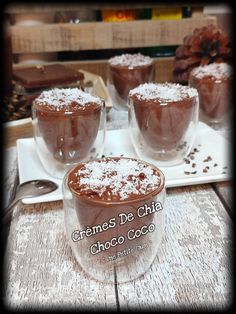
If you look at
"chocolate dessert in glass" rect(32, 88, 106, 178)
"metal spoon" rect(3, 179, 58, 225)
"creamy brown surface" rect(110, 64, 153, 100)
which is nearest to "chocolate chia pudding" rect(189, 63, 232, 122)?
"creamy brown surface" rect(110, 64, 153, 100)

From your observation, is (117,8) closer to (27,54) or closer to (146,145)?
(27,54)

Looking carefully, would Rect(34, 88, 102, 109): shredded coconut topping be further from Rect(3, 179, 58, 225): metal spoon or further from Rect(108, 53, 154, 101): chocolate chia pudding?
Rect(108, 53, 154, 101): chocolate chia pudding

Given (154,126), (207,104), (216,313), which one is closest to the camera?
(216,313)

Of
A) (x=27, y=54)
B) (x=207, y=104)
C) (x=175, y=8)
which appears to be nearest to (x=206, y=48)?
(x=207, y=104)

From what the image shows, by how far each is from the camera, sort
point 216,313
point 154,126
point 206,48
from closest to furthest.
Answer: point 216,313
point 154,126
point 206,48

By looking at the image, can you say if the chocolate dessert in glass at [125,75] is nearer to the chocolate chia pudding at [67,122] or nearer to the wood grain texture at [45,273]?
the chocolate chia pudding at [67,122]

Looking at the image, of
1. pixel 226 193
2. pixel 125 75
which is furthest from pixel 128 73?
pixel 226 193

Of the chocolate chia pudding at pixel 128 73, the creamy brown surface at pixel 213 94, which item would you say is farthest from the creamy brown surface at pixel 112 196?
the chocolate chia pudding at pixel 128 73
